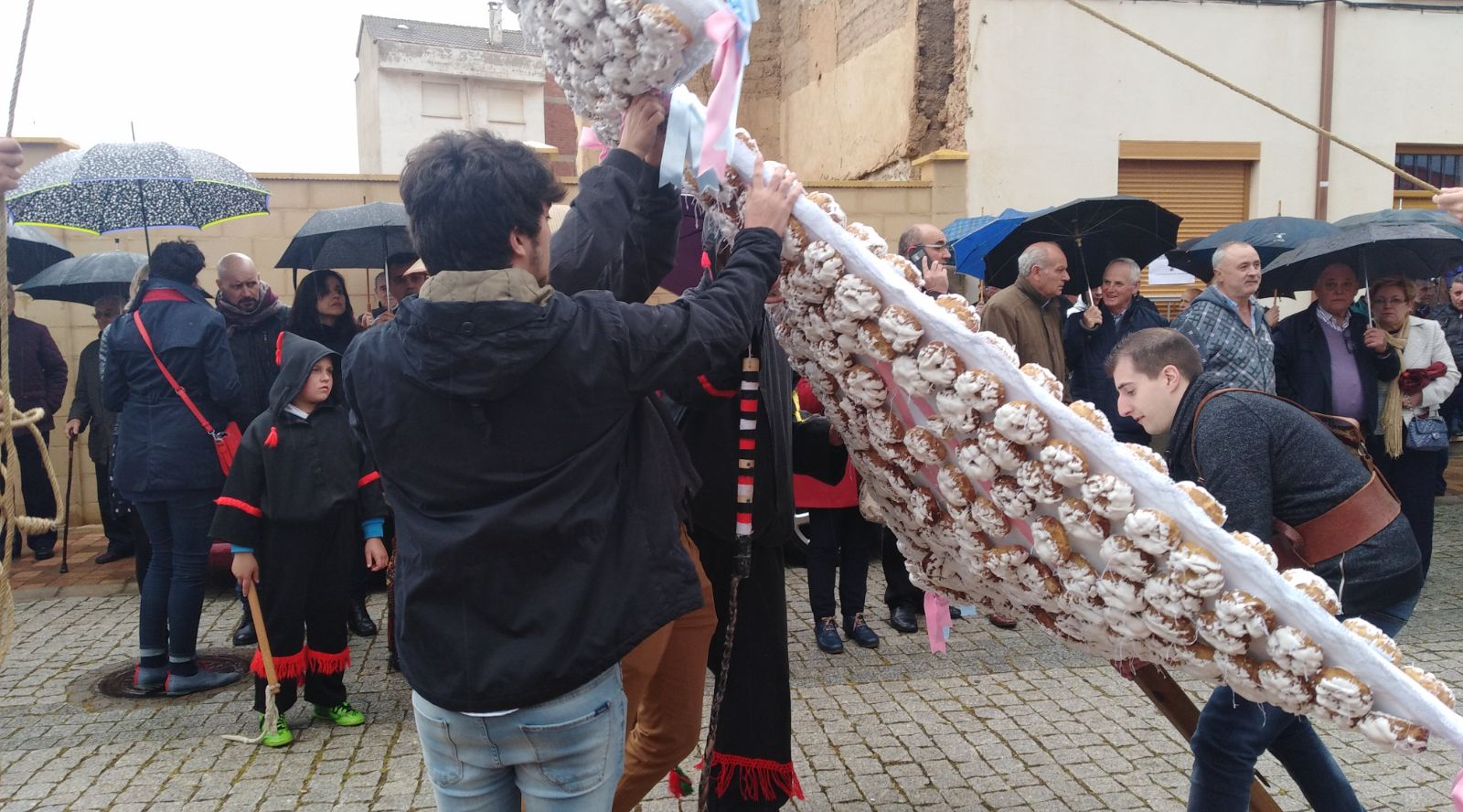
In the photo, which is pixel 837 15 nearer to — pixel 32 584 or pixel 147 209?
pixel 147 209

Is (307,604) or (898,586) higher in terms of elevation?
(307,604)

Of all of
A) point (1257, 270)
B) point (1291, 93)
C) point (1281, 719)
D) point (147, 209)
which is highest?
point (1291, 93)

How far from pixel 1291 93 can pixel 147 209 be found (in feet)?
34.5

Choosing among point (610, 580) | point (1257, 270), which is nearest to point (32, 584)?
point (610, 580)

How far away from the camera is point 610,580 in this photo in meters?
1.87

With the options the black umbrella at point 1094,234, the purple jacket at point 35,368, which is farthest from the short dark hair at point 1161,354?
the purple jacket at point 35,368

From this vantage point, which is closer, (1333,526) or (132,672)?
(1333,526)

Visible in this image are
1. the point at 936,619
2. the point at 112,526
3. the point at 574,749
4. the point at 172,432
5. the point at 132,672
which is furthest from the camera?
the point at 112,526

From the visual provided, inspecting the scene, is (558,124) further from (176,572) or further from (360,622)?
(176,572)

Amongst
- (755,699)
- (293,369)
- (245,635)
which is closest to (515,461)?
(755,699)

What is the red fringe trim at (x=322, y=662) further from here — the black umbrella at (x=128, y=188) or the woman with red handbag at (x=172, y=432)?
the black umbrella at (x=128, y=188)

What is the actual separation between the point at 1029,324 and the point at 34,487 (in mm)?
7142

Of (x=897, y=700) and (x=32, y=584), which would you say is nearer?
(x=897, y=700)

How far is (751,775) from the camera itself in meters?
2.83
